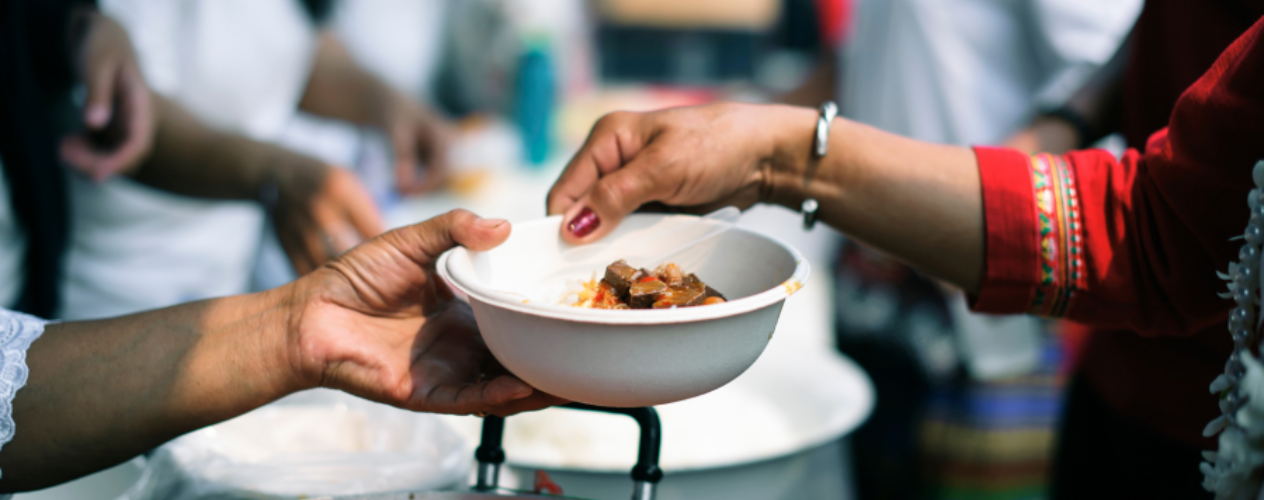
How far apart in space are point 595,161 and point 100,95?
46.3 inches

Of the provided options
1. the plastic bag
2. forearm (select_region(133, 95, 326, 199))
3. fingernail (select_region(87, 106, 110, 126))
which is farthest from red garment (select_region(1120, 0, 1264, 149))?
fingernail (select_region(87, 106, 110, 126))

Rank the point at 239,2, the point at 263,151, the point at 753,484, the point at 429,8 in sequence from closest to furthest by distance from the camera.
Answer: the point at 753,484, the point at 263,151, the point at 239,2, the point at 429,8

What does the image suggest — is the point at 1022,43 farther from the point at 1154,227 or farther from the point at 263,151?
the point at 263,151

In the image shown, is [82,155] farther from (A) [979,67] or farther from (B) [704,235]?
(A) [979,67]

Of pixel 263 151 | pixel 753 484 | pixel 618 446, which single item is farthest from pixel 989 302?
pixel 263 151

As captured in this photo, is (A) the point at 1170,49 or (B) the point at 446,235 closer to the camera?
(B) the point at 446,235

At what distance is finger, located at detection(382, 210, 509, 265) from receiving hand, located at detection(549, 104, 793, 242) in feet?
0.44

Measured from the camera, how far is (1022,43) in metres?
1.96

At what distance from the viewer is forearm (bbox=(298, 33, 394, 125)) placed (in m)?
2.61

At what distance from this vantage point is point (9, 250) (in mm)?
1531

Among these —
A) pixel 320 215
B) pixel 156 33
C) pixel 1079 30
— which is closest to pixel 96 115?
pixel 320 215

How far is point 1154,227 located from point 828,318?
1.88m

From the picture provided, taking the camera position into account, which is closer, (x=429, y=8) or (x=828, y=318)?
(x=828, y=318)

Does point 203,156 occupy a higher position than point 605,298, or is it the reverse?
point 605,298
